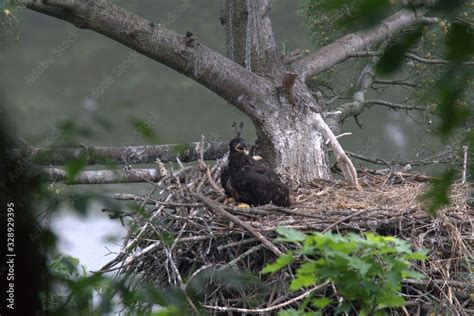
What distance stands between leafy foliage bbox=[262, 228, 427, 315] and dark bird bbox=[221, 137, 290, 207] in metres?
3.40

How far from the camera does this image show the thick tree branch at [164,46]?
6.31 m

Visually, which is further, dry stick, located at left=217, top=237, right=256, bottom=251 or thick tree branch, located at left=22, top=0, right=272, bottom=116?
thick tree branch, located at left=22, top=0, right=272, bottom=116

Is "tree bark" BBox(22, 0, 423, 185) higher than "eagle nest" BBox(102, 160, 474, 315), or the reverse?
"tree bark" BBox(22, 0, 423, 185)

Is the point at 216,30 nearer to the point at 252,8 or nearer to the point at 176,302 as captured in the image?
the point at 252,8

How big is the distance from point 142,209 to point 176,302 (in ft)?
0.98

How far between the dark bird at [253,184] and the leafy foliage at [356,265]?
340 centimetres

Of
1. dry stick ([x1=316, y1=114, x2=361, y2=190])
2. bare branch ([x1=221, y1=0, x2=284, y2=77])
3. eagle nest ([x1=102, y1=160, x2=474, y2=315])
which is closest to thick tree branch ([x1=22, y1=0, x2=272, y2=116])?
bare branch ([x1=221, y1=0, x2=284, y2=77])

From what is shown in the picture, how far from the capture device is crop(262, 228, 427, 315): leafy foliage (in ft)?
7.82

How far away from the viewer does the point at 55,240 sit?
5.59 ft

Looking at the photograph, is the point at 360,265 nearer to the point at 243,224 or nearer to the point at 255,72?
the point at 243,224

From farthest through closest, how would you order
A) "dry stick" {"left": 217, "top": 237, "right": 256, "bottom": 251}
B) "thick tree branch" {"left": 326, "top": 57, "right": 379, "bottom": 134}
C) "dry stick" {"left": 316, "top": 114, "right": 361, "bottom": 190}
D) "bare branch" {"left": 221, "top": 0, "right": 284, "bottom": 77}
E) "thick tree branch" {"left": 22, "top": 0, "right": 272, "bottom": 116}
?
"thick tree branch" {"left": 326, "top": 57, "right": 379, "bottom": 134} < "bare branch" {"left": 221, "top": 0, "right": 284, "bottom": 77} < "dry stick" {"left": 316, "top": 114, "right": 361, "bottom": 190} < "thick tree branch" {"left": 22, "top": 0, "right": 272, "bottom": 116} < "dry stick" {"left": 217, "top": 237, "right": 256, "bottom": 251}

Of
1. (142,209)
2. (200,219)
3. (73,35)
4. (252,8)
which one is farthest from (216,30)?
(142,209)

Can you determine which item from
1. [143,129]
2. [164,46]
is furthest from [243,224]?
[143,129]

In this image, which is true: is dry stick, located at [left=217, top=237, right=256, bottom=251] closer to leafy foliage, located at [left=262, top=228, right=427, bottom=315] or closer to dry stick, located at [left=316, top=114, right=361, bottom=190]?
dry stick, located at [left=316, top=114, right=361, bottom=190]
